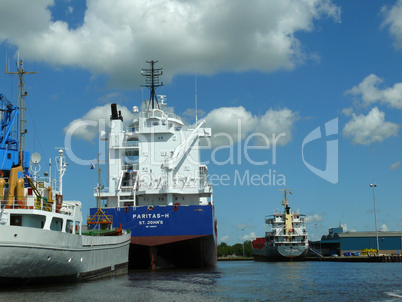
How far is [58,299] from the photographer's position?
1770 cm

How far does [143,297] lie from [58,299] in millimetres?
3282

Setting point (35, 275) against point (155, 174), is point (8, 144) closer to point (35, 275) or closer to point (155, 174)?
point (155, 174)

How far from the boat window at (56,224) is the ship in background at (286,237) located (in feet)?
154

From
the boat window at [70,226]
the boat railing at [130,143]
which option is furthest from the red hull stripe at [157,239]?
the boat window at [70,226]

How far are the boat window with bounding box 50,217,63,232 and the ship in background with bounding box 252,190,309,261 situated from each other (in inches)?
1847

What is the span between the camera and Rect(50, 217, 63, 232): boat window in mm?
23531

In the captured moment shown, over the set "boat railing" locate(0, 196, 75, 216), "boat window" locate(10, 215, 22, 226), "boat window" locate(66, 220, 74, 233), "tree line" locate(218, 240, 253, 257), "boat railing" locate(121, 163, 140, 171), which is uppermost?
"boat railing" locate(121, 163, 140, 171)

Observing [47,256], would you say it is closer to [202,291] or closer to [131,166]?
[202,291]

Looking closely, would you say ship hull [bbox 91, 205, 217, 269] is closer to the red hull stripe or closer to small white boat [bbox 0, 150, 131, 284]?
the red hull stripe

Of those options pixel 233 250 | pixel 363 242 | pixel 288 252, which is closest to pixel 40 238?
pixel 288 252

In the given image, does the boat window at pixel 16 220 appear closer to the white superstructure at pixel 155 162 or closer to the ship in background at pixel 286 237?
the white superstructure at pixel 155 162

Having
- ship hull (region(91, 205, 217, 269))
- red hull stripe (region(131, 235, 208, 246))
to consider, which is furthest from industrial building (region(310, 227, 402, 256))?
red hull stripe (region(131, 235, 208, 246))

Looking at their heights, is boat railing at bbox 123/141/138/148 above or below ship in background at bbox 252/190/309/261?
above

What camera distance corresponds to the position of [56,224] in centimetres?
2405
